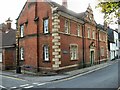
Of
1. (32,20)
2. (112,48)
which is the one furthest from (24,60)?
(112,48)

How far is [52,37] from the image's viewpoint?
2239 cm

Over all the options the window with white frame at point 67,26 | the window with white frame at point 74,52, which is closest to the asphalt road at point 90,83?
the window with white frame at point 74,52

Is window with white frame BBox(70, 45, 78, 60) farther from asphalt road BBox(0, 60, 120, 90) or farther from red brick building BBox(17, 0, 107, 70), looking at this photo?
asphalt road BBox(0, 60, 120, 90)

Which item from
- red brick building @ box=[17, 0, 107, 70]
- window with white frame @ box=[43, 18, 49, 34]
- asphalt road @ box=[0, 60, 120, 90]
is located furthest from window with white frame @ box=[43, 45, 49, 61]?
asphalt road @ box=[0, 60, 120, 90]

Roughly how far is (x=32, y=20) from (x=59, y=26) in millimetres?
5209

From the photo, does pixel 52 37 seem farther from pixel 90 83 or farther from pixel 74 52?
Answer: pixel 90 83

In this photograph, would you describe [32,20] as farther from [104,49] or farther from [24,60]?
[104,49]

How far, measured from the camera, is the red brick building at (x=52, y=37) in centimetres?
2228

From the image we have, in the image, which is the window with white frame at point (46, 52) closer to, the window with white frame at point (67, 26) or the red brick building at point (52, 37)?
the red brick building at point (52, 37)

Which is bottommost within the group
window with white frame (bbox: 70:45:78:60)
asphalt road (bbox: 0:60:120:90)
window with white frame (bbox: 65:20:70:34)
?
asphalt road (bbox: 0:60:120:90)

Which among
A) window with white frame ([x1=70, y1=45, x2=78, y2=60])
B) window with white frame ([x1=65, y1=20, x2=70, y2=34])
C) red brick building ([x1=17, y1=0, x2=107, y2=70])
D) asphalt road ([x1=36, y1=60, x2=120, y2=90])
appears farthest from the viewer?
window with white frame ([x1=70, y1=45, x2=78, y2=60])

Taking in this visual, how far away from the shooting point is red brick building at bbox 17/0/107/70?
2228 centimetres

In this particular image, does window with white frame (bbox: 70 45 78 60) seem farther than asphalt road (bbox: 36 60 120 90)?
Yes

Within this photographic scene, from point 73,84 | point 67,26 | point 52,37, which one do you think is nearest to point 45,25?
point 52,37
